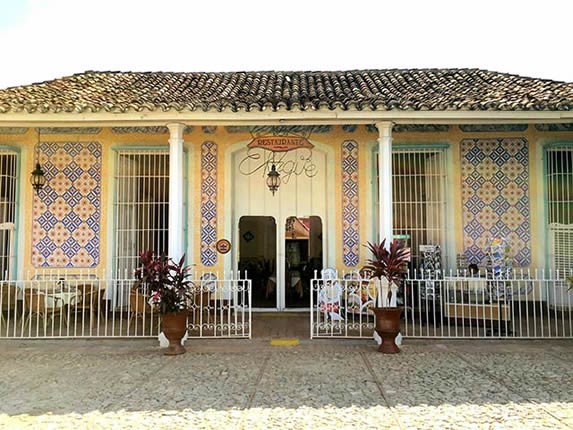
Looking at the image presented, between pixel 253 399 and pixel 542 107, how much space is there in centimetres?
569

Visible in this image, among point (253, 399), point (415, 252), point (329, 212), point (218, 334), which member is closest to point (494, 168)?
point (415, 252)

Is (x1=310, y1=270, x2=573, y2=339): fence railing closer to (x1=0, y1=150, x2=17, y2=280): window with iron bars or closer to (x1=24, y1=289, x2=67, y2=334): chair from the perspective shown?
(x1=24, y1=289, x2=67, y2=334): chair

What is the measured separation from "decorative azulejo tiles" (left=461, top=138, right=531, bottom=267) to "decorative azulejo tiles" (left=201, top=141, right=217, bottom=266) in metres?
4.94

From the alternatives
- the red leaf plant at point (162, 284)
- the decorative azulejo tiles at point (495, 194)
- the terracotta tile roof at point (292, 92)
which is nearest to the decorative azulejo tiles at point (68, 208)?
the terracotta tile roof at point (292, 92)

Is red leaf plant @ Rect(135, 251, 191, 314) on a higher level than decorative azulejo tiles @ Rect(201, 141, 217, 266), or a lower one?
lower

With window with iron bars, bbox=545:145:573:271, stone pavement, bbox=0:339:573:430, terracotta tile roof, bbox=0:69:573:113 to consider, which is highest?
terracotta tile roof, bbox=0:69:573:113

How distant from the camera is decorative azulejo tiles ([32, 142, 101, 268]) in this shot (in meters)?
9.41

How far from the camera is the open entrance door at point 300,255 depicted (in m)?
9.84

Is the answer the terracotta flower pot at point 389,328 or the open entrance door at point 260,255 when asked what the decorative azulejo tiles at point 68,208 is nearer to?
the open entrance door at point 260,255

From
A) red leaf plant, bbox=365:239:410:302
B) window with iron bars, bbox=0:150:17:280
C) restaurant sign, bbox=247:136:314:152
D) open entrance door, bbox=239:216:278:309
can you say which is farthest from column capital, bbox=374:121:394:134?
window with iron bars, bbox=0:150:17:280

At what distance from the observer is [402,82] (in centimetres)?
1030

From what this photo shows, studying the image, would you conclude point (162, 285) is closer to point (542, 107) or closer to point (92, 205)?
point (92, 205)

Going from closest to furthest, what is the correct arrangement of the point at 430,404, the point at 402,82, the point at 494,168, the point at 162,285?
the point at 430,404 → the point at 162,285 → the point at 494,168 → the point at 402,82

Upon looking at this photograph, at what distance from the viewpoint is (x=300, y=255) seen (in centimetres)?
1024
